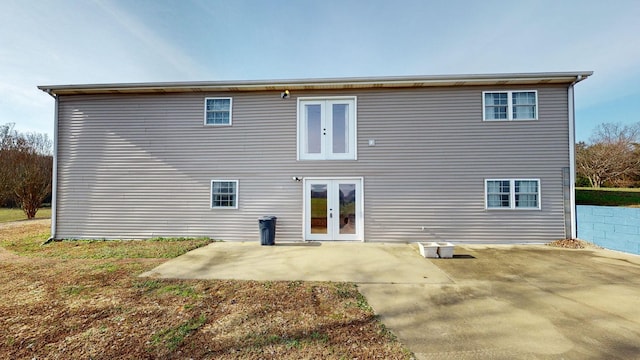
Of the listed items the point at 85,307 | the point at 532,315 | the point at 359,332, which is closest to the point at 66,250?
the point at 85,307

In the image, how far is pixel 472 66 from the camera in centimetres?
819

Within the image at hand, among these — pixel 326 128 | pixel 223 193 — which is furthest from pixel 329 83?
pixel 223 193

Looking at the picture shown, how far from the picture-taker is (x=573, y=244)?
713 cm

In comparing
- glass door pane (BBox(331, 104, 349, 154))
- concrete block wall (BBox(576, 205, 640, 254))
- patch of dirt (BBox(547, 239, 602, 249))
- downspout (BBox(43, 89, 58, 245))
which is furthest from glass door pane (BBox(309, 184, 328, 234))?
downspout (BBox(43, 89, 58, 245))

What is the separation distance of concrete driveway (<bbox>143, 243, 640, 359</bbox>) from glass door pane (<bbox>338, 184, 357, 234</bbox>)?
2.02ft

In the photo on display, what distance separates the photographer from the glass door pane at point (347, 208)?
787 cm

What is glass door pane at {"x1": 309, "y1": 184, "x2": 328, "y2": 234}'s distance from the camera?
7.91 m

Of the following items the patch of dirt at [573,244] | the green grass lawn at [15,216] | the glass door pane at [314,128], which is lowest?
the green grass lawn at [15,216]

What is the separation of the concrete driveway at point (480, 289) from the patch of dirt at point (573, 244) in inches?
17.1

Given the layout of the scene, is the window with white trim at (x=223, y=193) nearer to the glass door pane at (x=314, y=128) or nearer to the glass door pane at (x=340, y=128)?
the glass door pane at (x=314, y=128)

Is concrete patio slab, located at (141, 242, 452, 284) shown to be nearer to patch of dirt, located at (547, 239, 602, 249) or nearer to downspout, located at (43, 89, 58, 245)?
patch of dirt, located at (547, 239, 602, 249)

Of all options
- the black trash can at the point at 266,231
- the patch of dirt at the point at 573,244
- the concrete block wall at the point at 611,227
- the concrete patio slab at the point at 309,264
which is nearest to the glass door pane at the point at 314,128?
the black trash can at the point at 266,231

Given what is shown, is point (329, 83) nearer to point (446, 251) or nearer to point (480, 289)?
point (446, 251)

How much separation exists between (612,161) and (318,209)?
90.1 ft
